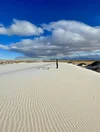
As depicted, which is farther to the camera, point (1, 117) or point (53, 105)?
point (53, 105)

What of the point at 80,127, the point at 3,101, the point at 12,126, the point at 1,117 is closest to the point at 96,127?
the point at 80,127

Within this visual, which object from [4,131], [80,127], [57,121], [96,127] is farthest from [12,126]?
[96,127]

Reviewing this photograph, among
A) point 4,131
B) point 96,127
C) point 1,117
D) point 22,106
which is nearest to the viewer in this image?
point 4,131

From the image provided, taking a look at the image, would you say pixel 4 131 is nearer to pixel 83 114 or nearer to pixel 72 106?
pixel 83 114

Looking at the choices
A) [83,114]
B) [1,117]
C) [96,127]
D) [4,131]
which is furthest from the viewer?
[83,114]

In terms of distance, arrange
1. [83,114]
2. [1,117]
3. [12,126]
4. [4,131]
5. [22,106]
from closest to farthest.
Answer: [4,131] < [12,126] < [1,117] < [83,114] < [22,106]

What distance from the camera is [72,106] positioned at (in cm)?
753

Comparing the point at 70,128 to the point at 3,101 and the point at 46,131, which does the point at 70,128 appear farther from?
the point at 3,101

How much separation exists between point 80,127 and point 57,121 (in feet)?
2.55

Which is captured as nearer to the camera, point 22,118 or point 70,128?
point 70,128

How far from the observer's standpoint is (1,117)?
5.72 meters

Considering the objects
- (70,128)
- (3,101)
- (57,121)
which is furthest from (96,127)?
(3,101)

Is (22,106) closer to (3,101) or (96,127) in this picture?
(3,101)

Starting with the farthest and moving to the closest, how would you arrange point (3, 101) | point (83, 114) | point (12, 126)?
point (3, 101) < point (83, 114) < point (12, 126)
